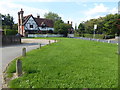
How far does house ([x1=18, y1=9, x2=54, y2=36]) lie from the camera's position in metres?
47.7

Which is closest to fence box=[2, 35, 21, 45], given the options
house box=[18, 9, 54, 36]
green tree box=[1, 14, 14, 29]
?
house box=[18, 9, 54, 36]

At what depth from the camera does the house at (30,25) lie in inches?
1877

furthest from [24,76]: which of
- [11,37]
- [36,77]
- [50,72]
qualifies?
[11,37]

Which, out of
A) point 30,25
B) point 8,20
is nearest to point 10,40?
point 30,25

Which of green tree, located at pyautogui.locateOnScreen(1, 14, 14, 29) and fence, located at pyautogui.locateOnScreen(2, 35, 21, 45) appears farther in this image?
green tree, located at pyautogui.locateOnScreen(1, 14, 14, 29)

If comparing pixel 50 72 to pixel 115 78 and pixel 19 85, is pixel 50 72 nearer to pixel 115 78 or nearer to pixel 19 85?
pixel 19 85

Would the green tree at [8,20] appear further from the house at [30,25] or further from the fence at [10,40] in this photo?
the fence at [10,40]

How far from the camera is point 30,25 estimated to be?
49.0m

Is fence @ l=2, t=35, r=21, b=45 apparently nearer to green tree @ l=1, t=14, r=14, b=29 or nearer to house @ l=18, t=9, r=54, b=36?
house @ l=18, t=9, r=54, b=36

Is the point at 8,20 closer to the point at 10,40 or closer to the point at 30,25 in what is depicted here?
the point at 30,25

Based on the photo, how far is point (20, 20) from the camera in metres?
48.8

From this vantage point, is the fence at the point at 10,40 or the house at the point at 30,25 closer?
the fence at the point at 10,40

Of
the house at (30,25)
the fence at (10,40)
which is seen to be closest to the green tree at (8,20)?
the house at (30,25)

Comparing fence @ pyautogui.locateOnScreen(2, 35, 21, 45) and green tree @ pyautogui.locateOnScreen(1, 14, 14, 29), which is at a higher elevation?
green tree @ pyautogui.locateOnScreen(1, 14, 14, 29)
